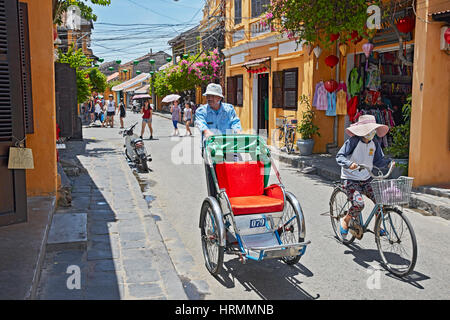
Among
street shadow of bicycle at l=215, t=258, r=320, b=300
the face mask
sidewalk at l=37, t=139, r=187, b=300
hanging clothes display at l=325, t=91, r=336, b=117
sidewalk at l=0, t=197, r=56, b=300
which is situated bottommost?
street shadow of bicycle at l=215, t=258, r=320, b=300

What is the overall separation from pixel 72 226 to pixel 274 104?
1142cm

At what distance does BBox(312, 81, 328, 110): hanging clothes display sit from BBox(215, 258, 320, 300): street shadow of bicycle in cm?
876

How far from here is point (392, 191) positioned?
4.44 meters

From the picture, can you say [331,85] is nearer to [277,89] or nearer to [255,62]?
[277,89]

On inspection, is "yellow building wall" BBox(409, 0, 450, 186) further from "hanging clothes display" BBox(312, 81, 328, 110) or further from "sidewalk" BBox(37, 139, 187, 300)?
"sidewalk" BBox(37, 139, 187, 300)

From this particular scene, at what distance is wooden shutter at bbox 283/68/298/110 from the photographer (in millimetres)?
14562

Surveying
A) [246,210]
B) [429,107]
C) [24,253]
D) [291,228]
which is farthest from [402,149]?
[24,253]

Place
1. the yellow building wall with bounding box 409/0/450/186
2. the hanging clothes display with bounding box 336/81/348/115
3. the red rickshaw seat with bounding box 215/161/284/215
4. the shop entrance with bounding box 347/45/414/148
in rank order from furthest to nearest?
1. the hanging clothes display with bounding box 336/81/348/115
2. the shop entrance with bounding box 347/45/414/148
3. the yellow building wall with bounding box 409/0/450/186
4. the red rickshaw seat with bounding box 215/161/284/215

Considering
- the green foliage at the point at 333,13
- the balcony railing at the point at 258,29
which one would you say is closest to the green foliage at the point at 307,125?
the green foliage at the point at 333,13

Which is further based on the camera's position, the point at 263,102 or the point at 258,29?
the point at 263,102

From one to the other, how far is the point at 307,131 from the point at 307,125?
18cm

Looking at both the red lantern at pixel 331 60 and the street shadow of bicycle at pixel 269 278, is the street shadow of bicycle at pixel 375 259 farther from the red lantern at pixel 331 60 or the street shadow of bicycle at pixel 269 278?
the red lantern at pixel 331 60

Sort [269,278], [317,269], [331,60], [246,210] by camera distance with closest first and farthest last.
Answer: [246,210]
[269,278]
[317,269]
[331,60]

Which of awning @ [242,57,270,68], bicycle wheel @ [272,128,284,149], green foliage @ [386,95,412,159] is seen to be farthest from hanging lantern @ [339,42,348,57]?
awning @ [242,57,270,68]
